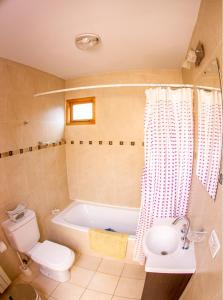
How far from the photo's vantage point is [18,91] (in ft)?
6.81

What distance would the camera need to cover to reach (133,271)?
2.02 m

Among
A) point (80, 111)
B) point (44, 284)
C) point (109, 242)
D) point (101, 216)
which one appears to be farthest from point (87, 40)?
point (44, 284)

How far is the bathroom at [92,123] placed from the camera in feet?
3.84

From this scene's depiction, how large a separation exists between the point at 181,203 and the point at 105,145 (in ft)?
4.67

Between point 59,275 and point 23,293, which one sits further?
point 59,275

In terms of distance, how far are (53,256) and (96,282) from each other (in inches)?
22.2

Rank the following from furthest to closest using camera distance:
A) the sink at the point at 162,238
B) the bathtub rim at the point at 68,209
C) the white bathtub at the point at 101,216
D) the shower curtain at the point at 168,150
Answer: the white bathtub at the point at 101,216, the bathtub rim at the point at 68,209, the shower curtain at the point at 168,150, the sink at the point at 162,238

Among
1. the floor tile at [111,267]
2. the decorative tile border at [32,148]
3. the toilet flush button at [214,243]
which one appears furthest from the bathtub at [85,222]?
the toilet flush button at [214,243]

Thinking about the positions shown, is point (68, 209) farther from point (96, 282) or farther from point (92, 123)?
point (92, 123)

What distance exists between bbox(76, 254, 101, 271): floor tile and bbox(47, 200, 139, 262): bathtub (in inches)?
2.2

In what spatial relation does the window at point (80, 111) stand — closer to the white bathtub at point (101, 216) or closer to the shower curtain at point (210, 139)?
the white bathtub at point (101, 216)

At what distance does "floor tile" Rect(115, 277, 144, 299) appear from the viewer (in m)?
1.75

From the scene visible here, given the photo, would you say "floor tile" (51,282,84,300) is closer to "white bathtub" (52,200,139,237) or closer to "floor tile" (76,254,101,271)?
"floor tile" (76,254,101,271)

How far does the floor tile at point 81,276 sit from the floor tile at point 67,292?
0.17ft
